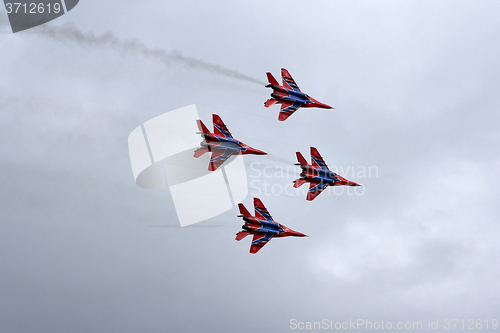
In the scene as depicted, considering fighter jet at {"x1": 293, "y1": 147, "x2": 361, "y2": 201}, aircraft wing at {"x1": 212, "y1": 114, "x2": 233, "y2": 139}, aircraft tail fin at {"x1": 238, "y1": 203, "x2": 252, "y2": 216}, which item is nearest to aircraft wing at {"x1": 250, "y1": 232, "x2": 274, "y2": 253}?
aircraft tail fin at {"x1": 238, "y1": 203, "x2": 252, "y2": 216}

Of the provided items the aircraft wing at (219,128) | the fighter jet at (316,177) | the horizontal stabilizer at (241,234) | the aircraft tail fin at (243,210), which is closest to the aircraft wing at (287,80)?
the fighter jet at (316,177)

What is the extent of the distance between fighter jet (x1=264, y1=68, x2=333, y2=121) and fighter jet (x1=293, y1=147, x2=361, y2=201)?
7.03 meters

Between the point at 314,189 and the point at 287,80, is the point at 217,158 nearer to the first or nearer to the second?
the point at 314,189

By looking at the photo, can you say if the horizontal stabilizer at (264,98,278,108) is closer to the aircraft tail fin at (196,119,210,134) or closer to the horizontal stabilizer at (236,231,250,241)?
the aircraft tail fin at (196,119,210,134)

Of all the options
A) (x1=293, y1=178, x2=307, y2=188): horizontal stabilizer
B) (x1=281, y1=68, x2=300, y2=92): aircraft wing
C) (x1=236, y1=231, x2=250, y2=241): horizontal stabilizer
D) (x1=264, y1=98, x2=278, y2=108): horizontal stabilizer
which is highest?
(x1=281, y1=68, x2=300, y2=92): aircraft wing

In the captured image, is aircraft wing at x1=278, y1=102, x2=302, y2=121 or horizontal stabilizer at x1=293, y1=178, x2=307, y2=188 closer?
aircraft wing at x1=278, y1=102, x2=302, y2=121

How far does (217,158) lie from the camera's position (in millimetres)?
96938

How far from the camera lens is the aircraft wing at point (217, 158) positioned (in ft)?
317

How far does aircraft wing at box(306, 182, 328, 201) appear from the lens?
104 meters

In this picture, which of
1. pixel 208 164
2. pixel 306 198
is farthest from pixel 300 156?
pixel 208 164

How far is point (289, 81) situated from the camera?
103625 millimetres

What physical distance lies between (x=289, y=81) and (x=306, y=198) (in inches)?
724

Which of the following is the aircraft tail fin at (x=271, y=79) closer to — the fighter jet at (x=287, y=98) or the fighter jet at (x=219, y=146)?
the fighter jet at (x=287, y=98)

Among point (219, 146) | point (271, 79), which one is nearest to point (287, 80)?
point (271, 79)
